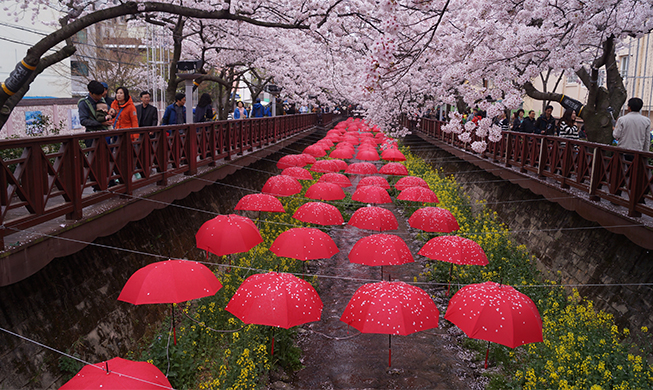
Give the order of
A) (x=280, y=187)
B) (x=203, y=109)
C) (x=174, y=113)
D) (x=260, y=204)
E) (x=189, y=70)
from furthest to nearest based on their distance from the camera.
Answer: (x=203, y=109) < (x=280, y=187) < (x=189, y=70) < (x=174, y=113) < (x=260, y=204)

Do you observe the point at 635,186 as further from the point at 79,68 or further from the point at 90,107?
the point at 79,68

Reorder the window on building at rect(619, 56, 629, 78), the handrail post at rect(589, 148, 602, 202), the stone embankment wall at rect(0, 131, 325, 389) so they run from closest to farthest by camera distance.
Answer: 1. the stone embankment wall at rect(0, 131, 325, 389)
2. the handrail post at rect(589, 148, 602, 202)
3. the window on building at rect(619, 56, 629, 78)

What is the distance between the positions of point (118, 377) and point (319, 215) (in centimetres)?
776

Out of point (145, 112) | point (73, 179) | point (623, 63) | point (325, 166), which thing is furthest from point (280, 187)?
point (623, 63)

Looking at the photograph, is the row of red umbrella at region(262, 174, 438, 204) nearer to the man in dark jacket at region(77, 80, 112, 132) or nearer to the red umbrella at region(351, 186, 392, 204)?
the red umbrella at region(351, 186, 392, 204)

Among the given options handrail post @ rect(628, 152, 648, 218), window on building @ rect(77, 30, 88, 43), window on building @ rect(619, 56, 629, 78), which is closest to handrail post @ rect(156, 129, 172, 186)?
handrail post @ rect(628, 152, 648, 218)

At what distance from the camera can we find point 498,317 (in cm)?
653

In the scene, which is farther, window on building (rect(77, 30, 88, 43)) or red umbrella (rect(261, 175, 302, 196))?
window on building (rect(77, 30, 88, 43))

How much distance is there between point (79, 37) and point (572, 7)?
40781 mm

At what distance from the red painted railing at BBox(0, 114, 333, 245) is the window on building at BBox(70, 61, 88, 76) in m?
27.9

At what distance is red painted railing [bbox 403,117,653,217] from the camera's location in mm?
8672

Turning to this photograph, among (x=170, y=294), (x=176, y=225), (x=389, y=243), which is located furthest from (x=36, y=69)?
(x=389, y=243)

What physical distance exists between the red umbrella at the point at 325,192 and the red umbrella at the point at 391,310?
7.03m

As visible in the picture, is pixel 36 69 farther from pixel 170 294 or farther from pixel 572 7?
pixel 572 7
